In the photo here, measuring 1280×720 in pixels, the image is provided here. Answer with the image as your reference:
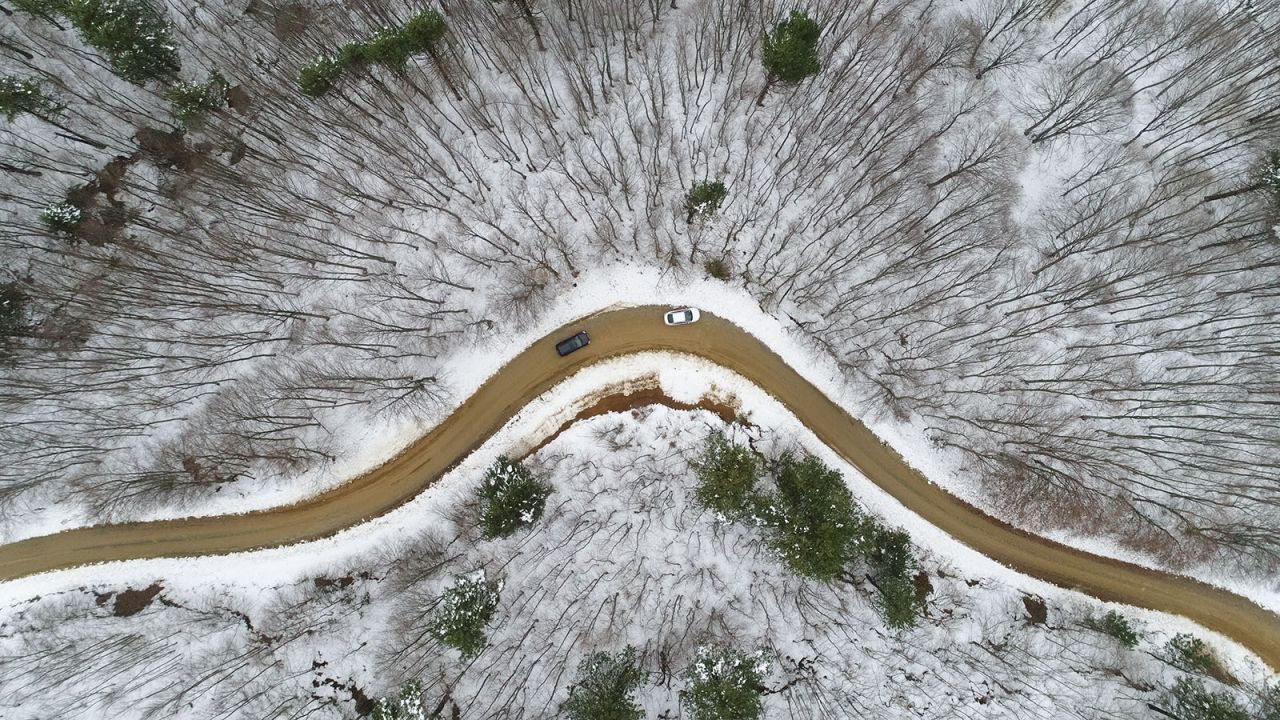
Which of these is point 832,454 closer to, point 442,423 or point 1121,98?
point 442,423

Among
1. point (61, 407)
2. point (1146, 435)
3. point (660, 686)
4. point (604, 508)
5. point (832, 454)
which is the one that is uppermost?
Result: point (1146, 435)

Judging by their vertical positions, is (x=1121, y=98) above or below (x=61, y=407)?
above

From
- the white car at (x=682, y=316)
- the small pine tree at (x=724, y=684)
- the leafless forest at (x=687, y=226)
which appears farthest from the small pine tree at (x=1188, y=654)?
the white car at (x=682, y=316)

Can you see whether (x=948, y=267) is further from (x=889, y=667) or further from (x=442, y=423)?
(x=442, y=423)

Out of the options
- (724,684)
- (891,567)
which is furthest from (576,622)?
(891,567)

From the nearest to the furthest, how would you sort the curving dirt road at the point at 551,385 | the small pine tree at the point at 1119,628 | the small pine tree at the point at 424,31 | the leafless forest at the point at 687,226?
the small pine tree at the point at 424,31, the small pine tree at the point at 1119,628, the leafless forest at the point at 687,226, the curving dirt road at the point at 551,385

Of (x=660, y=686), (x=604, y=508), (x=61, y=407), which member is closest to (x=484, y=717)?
(x=660, y=686)

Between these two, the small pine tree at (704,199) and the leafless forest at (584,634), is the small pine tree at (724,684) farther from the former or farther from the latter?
the small pine tree at (704,199)
